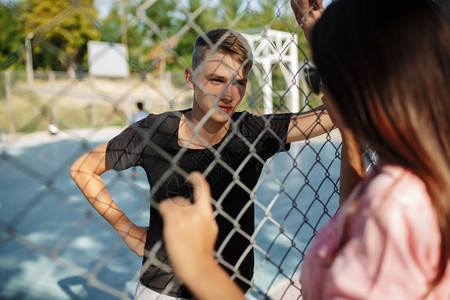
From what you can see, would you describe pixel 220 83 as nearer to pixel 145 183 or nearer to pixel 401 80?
pixel 401 80

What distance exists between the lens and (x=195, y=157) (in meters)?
1.40

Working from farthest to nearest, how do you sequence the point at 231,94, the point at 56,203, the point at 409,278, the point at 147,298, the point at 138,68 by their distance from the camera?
the point at 56,203 → the point at 147,298 → the point at 231,94 → the point at 138,68 → the point at 409,278

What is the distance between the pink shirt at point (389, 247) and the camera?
25.5 inches

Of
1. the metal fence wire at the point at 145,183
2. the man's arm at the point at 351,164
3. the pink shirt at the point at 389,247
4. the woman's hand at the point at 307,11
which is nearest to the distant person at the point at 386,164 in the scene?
the pink shirt at the point at 389,247

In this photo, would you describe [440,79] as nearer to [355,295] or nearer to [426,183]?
[426,183]

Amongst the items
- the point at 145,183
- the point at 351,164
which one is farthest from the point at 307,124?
the point at 145,183

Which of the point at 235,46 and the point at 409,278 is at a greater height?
the point at 235,46

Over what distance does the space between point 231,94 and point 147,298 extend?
0.86m

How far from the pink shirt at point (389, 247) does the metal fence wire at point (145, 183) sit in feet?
1.31

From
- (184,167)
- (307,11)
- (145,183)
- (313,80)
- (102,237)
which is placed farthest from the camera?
Answer: (145,183)

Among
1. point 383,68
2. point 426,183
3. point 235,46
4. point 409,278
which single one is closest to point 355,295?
point 409,278

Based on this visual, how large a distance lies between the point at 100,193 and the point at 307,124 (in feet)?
2.92

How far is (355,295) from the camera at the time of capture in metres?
0.66

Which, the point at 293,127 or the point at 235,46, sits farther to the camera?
the point at 293,127
